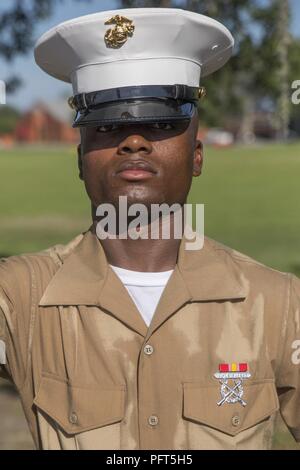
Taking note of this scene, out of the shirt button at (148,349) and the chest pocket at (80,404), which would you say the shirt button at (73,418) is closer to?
the chest pocket at (80,404)

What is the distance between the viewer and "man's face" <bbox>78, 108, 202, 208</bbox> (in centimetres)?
209

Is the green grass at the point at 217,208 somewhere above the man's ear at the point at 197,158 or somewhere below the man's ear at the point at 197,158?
above

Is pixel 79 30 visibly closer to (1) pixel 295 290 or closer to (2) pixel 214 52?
(2) pixel 214 52

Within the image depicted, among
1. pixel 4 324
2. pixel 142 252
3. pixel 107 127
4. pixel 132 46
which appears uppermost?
pixel 132 46

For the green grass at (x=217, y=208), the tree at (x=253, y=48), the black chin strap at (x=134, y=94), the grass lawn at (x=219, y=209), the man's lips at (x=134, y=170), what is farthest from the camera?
the green grass at (x=217, y=208)

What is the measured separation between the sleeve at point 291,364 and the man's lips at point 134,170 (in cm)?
49

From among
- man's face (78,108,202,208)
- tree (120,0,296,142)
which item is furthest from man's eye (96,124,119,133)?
tree (120,0,296,142)

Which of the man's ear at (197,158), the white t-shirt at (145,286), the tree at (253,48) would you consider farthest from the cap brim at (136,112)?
the tree at (253,48)

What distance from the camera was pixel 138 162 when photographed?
6.83ft

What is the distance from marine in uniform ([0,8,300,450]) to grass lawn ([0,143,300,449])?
100 inches

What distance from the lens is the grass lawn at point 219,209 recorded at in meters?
14.1

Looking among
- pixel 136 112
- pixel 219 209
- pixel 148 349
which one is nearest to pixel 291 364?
pixel 148 349

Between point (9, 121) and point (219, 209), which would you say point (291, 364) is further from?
point (9, 121)
